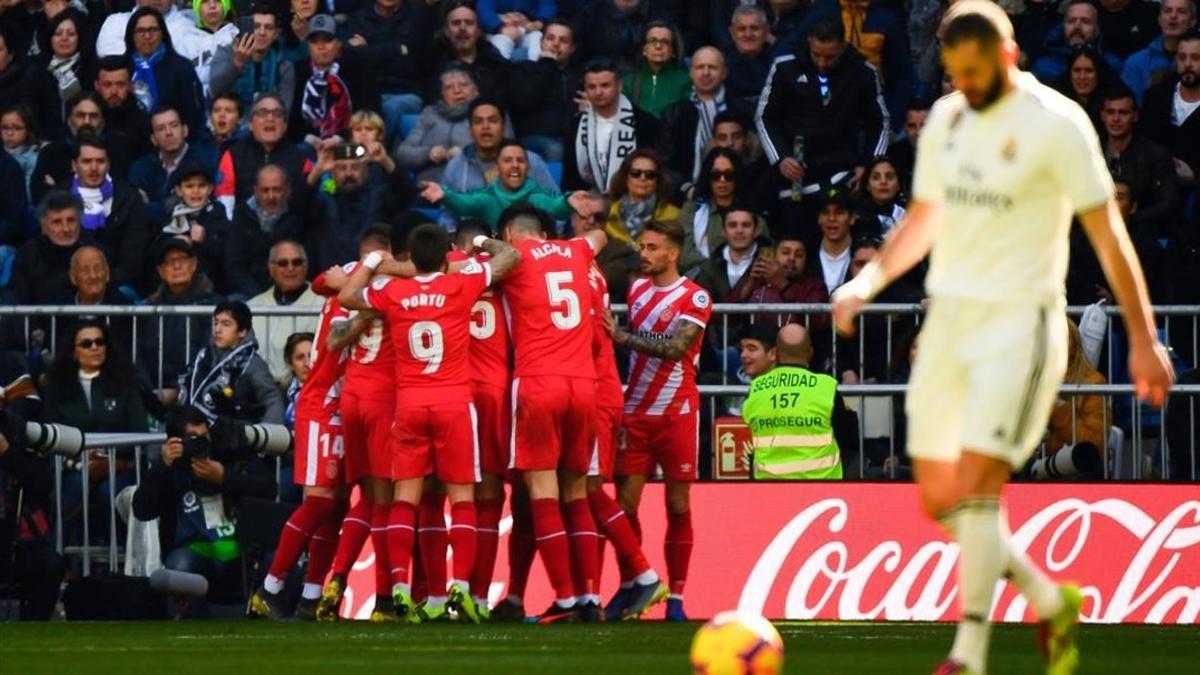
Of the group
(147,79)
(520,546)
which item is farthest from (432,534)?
(147,79)

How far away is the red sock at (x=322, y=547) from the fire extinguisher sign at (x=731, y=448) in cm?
286

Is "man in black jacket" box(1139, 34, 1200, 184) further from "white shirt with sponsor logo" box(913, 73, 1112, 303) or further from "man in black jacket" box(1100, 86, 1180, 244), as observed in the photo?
"white shirt with sponsor logo" box(913, 73, 1112, 303)

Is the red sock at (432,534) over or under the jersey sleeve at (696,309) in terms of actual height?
under

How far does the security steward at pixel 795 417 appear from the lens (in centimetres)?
1572

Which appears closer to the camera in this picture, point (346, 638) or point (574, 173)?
point (346, 638)

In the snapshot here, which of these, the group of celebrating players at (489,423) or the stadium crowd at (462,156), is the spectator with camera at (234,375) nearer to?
the stadium crowd at (462,156)

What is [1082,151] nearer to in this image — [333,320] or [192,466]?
[333,320]

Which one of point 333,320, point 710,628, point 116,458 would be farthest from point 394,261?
point 710,628

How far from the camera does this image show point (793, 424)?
52.2 feet

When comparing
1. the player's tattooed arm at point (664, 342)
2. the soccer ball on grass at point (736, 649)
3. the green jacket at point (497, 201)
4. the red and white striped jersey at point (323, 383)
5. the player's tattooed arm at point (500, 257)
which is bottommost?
the soccer ball on grass at point (736, 649)

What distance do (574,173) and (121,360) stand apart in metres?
4.59

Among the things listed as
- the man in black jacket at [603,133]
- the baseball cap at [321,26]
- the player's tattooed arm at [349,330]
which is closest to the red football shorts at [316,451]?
the player's tattooed arm at [349,330]

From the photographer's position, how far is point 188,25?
2234cm

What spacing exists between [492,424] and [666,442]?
1.26 metres
